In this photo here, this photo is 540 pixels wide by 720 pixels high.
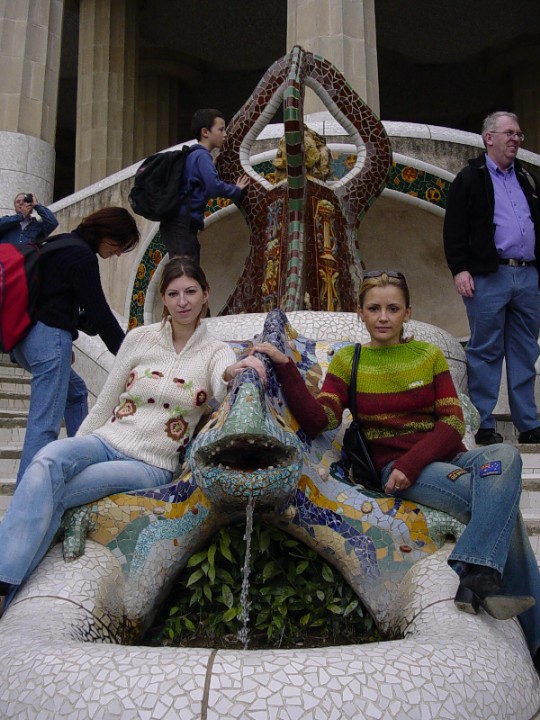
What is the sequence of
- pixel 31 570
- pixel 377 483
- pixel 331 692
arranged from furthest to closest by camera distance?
pixel 377 483 < pixel 31 570 < pixel 331 692

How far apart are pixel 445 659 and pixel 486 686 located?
0.36ft

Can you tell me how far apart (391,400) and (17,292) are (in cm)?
177

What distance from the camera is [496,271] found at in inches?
205

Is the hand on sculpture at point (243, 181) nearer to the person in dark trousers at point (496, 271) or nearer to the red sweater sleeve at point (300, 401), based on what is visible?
the person in dark trousers at point (496, 271)

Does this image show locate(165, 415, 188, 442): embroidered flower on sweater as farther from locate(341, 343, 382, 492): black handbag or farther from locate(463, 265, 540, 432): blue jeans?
locate(463, 265, 540, 432): blue jeans

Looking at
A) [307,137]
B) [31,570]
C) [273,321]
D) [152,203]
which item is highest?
[307,137]

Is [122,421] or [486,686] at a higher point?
[122,421]

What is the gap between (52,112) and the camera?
46.8 ft

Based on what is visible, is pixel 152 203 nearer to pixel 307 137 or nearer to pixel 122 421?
pixel 307 137

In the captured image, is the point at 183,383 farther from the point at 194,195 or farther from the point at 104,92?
the point at 104,92

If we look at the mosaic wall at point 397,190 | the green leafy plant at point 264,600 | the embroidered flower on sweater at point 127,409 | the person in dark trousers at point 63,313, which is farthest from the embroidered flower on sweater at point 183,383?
the mosaic wall at point 397,190

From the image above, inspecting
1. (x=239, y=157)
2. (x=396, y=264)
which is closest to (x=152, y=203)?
(x=239, y=157)

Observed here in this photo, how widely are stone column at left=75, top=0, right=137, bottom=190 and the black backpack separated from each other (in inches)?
477

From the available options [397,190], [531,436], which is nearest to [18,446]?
[531,436]
